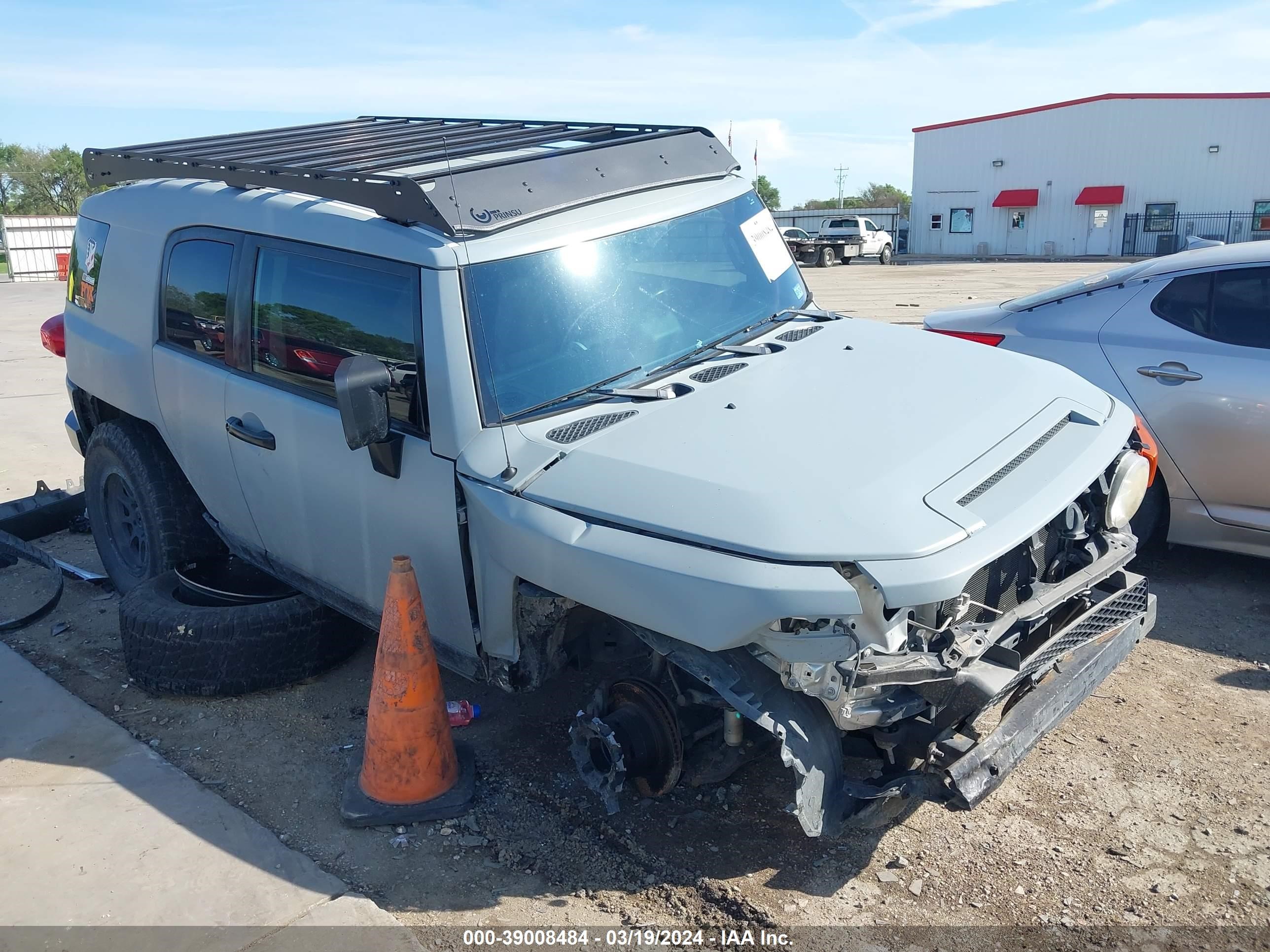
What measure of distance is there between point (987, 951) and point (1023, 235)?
45.7 meters

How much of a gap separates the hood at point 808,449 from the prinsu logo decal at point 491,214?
2.32 feet

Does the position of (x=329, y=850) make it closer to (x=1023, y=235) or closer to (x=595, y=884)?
(x=595, y=884)

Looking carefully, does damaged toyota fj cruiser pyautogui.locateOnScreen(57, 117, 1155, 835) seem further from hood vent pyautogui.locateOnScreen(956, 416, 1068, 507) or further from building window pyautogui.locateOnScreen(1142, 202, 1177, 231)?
building window pyautogui.locateOnScreen(1142, 202, 1177, 231)

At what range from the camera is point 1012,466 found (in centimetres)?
298

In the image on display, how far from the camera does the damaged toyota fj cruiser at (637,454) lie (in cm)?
265

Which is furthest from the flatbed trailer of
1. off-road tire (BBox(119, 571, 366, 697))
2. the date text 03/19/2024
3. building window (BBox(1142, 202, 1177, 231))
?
the date text 03/19/2024

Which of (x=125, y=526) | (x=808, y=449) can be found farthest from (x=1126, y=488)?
(x=125, y=526)

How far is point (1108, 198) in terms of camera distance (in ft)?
135

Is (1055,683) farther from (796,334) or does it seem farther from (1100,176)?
(1100,176)

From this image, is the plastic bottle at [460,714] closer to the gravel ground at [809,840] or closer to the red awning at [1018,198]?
the gravel ground at [809,840]

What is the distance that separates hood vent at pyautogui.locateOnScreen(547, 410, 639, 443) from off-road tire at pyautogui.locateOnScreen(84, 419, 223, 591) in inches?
96.1

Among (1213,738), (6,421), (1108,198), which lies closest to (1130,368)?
(1213,738)

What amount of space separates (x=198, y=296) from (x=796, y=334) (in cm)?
246

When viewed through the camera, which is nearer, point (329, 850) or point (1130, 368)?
point (329, 850)
